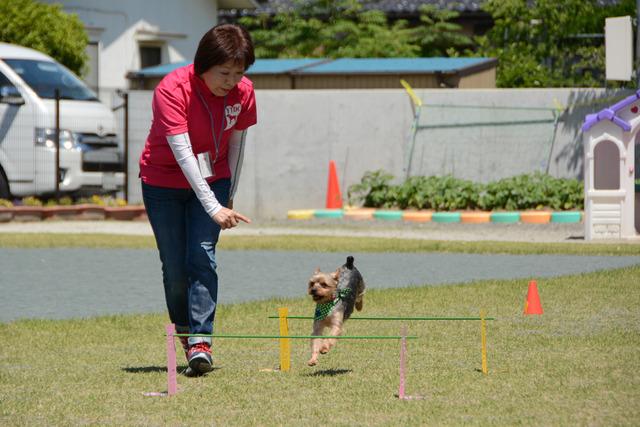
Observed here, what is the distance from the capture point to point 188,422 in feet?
19.9

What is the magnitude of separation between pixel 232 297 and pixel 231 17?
2500cm

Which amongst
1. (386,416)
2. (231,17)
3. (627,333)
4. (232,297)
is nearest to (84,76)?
(231,17)

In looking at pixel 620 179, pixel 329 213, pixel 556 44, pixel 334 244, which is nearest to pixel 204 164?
pixel 334 244

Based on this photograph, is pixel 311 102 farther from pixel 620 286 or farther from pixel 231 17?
pixel 231 17

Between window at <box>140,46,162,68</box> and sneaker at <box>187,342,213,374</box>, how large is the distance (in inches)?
991

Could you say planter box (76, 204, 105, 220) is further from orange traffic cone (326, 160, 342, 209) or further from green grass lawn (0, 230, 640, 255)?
orange traffic cone (326, 160, 342, 209)

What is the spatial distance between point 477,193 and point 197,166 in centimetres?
1332

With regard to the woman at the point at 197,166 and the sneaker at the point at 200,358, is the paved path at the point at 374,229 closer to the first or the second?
the woman at the point at 197,166

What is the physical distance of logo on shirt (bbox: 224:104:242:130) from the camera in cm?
726

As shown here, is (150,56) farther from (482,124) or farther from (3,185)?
(482,124)

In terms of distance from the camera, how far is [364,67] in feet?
77.7

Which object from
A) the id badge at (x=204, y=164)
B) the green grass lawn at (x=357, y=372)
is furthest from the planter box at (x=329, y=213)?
the id badge at (x=204, y=164)

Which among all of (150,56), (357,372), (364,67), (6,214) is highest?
(150,56)

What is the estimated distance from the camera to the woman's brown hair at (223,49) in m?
6.97
